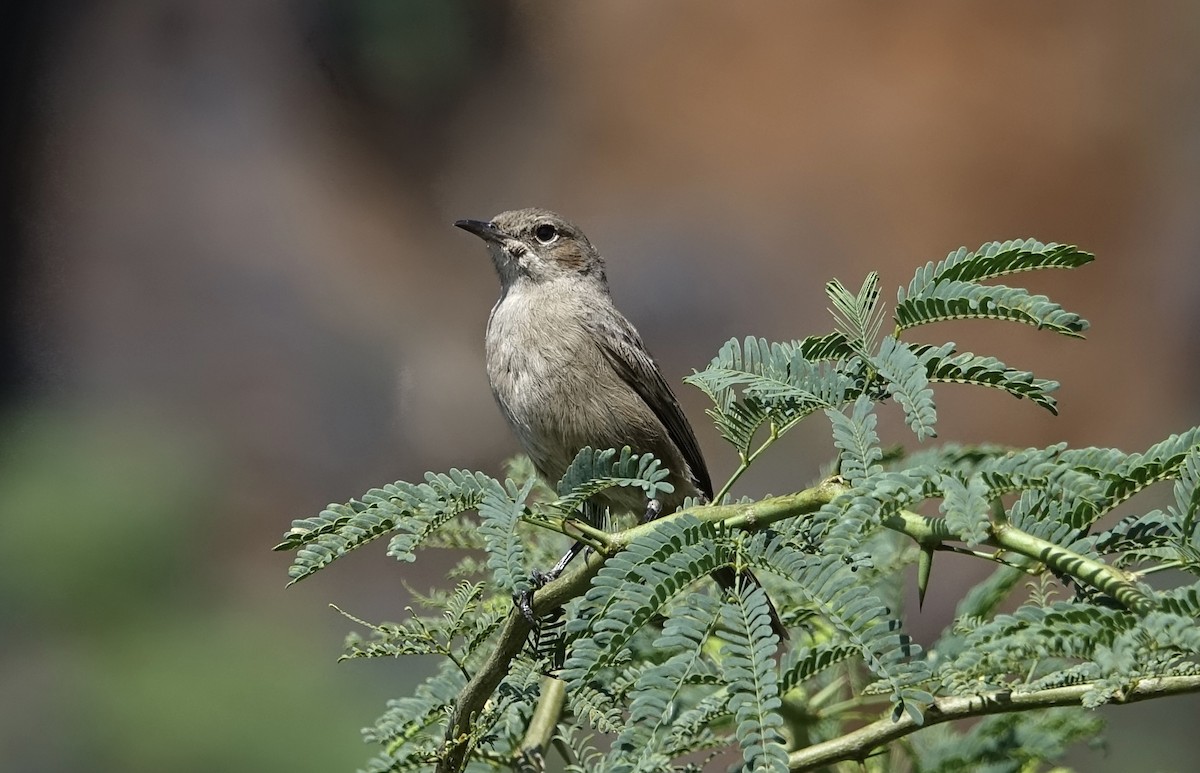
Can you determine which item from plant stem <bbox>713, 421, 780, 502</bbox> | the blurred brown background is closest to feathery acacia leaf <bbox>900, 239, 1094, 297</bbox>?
plant stem <bbox>713, 421, 780, 502</bbox>

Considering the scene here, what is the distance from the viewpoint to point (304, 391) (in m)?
10.8

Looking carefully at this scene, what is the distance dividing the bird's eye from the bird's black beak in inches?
5.3

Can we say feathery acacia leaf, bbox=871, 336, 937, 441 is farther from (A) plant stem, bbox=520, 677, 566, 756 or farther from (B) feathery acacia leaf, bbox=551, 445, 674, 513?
(A) plant stem, bbox=520, 677, 566, 756

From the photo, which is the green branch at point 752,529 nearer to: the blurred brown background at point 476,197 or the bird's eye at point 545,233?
the bird's eye at point 545,233

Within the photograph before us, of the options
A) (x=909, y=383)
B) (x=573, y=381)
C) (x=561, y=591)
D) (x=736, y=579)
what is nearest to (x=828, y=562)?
(x=736, y=579)

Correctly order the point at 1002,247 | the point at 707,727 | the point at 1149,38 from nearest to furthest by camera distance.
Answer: the point at 1002,247 → the point at 707,727 → the point at 1149,38

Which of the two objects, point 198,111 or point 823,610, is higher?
point 198,111

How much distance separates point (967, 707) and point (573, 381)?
7.36ft

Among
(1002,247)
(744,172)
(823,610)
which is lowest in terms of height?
(823,610)

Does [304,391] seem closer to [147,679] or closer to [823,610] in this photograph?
[147,679]

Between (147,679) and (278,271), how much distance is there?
5.84 m

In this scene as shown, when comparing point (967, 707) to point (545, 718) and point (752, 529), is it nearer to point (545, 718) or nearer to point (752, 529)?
Answer: point (752, 529)

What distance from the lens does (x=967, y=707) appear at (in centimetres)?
178

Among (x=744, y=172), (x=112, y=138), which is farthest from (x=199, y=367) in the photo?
(x=744, y=172)
